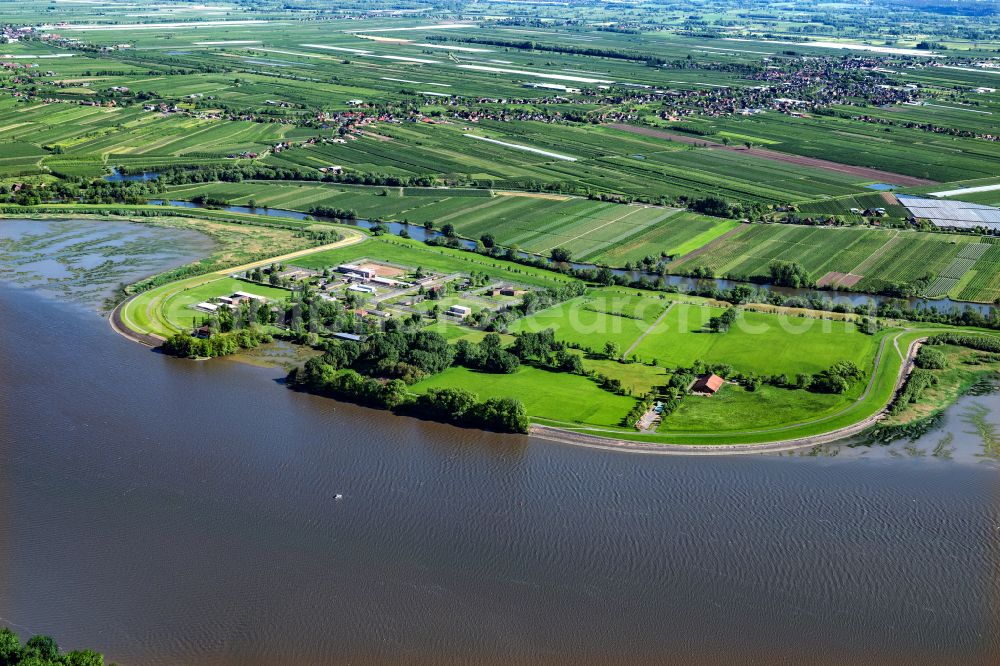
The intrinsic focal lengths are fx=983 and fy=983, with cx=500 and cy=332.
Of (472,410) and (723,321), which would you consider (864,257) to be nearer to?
(723,321)

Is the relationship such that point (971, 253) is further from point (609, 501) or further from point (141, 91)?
point (141, 91)

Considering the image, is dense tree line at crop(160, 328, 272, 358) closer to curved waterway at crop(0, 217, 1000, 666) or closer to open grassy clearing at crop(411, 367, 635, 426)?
curved waterway at crop(0, 217, 1000, 666)

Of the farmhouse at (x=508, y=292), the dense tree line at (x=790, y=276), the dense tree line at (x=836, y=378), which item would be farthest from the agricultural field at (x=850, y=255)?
the dense tree line at (x=836, y=378)

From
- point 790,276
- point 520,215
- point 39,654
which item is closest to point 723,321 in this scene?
point 790,276

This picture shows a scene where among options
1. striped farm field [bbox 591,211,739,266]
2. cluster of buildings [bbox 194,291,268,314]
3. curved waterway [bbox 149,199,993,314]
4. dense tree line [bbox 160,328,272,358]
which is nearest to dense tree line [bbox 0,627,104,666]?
dense tree line [bbox 160,328,272,358]

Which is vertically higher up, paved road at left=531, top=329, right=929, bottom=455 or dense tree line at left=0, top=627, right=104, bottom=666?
paved road at left=531, top=329, right=929, bottom=455

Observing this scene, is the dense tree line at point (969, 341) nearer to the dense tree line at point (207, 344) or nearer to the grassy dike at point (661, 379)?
the grassy dike at point (661, 379)
